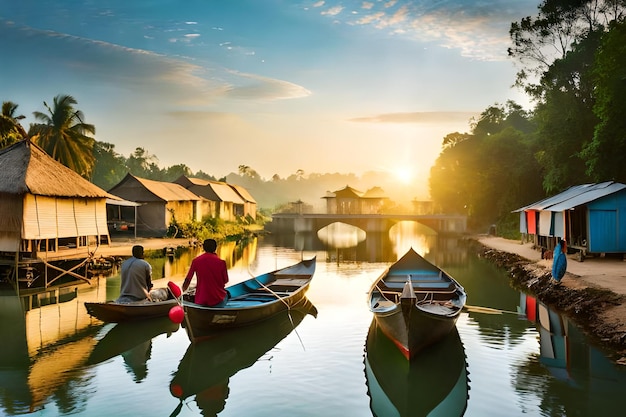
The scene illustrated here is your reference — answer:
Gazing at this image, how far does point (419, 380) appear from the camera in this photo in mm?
9320

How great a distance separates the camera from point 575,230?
2333cm

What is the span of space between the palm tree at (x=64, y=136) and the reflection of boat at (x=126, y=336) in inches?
1066

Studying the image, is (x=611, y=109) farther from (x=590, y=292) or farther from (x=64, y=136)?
(x=64, y=136)

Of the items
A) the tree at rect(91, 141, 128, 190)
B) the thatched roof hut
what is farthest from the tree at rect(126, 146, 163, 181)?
the thatched roof hut

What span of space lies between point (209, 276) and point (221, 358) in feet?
5.69

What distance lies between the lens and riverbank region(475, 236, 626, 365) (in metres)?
11.4

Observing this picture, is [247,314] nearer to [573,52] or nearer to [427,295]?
[427,295]

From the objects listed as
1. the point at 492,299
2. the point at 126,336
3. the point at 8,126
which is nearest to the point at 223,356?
the point at 126,336

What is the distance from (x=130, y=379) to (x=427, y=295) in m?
7.28

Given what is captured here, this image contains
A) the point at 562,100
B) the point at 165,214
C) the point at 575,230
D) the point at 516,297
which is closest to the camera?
the point at 516,297

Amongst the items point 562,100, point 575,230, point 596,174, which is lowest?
point 575,230

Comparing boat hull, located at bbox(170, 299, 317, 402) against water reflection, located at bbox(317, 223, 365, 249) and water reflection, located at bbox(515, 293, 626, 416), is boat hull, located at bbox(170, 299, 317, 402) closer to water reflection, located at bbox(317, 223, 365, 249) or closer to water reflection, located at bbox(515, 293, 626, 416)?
water reflection, located at bbox(515, 293, 626, 416)

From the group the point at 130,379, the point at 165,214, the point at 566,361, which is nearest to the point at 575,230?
the point at 566,361

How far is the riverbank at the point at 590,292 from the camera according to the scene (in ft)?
37.3
